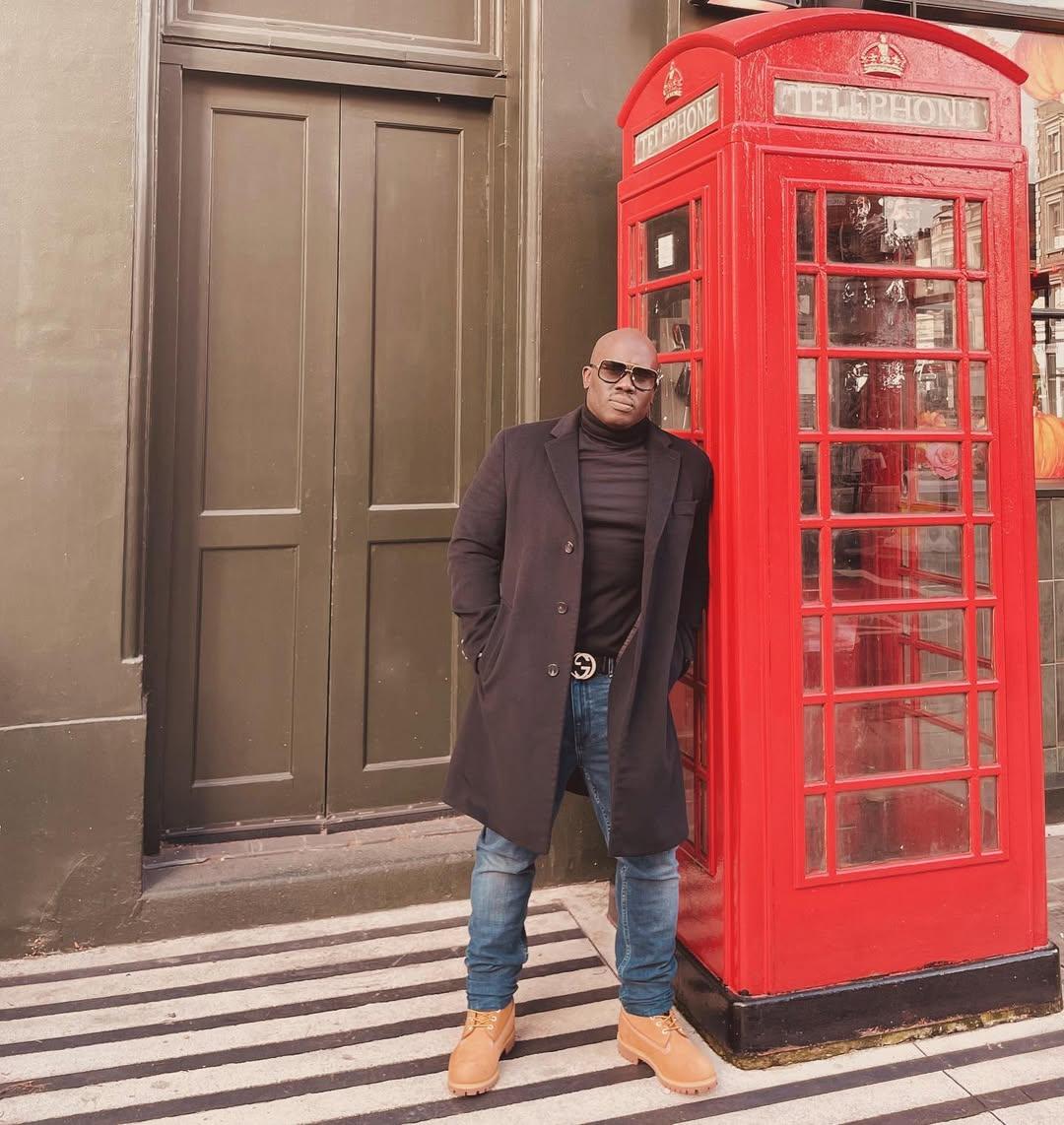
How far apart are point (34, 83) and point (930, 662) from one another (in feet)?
11.8

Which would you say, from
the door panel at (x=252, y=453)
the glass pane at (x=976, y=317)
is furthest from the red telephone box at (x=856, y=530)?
the door panel at (x=252, y=453)

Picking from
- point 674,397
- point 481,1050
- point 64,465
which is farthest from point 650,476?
point 64,465

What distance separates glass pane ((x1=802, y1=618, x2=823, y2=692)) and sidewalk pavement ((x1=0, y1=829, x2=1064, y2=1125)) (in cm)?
112

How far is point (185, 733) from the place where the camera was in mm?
4090

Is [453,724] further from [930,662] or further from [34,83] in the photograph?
[34,83]

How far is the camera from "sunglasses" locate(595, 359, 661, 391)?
9.22 feet

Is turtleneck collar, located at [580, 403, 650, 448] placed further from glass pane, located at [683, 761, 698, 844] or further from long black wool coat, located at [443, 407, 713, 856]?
glass pane, located at [683, 761, 698, 844]

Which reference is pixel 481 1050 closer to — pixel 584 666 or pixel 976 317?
pixel 584 666

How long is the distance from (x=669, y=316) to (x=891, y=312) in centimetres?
69

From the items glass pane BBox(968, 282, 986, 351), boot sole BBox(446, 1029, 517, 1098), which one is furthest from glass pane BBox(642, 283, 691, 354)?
boot sole BBox(446, 1029, 517, 1098)

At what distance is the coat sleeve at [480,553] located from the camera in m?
2.93

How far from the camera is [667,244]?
3.35 m

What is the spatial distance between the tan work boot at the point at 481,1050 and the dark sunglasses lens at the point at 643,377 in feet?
6.04

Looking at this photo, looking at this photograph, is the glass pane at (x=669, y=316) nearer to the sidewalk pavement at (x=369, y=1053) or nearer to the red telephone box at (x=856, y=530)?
the red telephone box at (x=856, y=530)
